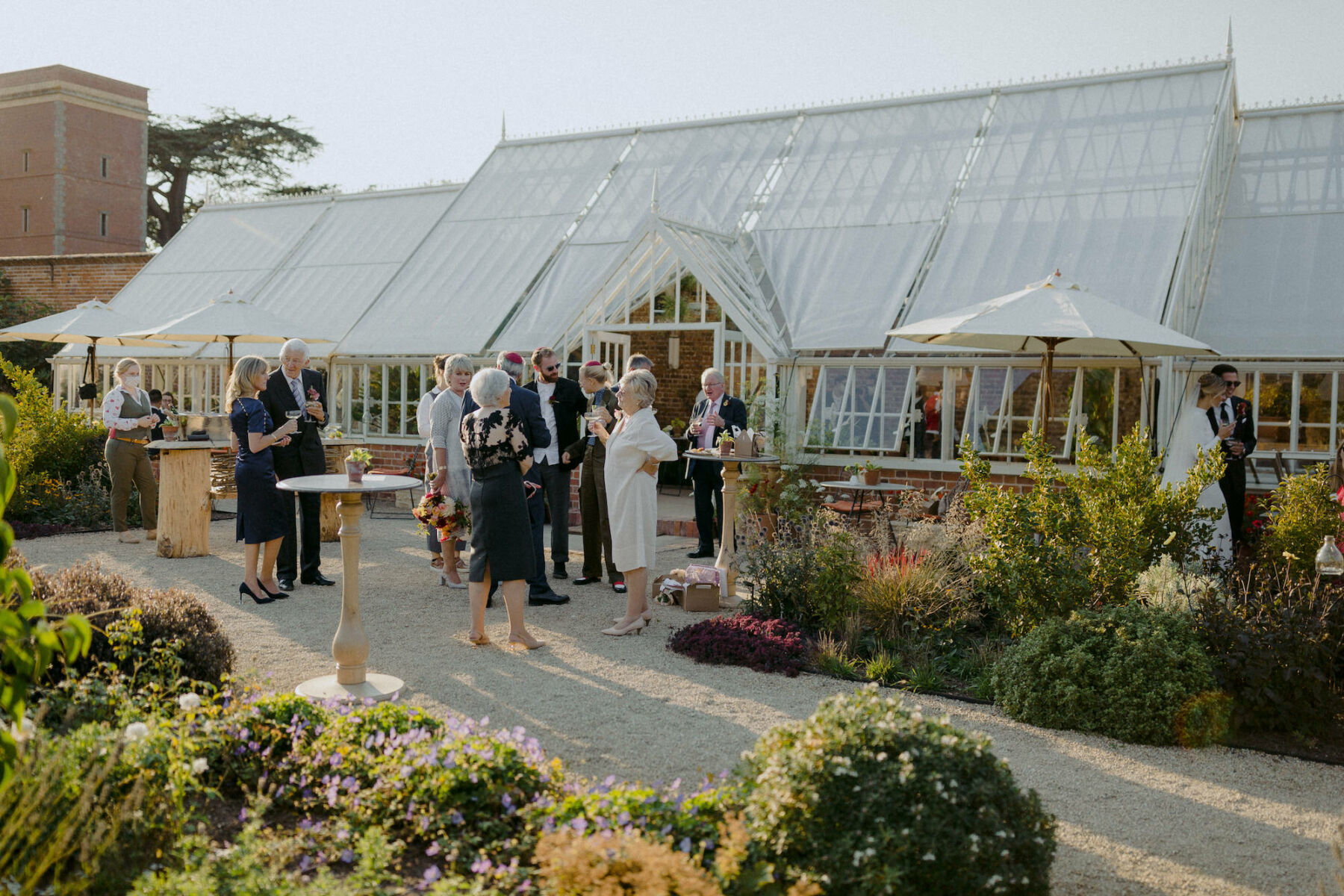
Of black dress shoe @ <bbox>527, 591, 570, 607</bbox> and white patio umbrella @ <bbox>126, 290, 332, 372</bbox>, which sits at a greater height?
white patio umbrella @ <bbox>126, 290, 332, 372</bbox>

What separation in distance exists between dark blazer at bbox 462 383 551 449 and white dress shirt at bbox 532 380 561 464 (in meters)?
1.64

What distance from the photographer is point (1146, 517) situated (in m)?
6.66

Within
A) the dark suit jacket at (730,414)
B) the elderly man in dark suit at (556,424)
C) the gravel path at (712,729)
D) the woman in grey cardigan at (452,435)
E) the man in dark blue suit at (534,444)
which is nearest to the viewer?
the gravel path at (712,729)

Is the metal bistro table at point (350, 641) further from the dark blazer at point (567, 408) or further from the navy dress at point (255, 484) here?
the dark blazer at point (567, 408)

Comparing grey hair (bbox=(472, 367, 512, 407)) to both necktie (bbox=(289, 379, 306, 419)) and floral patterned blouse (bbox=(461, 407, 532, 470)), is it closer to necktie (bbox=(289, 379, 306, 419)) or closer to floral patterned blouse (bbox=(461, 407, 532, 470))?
floral patterned blouse (bbox=(461, 407, 532, 470))

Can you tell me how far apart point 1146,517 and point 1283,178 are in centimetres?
806

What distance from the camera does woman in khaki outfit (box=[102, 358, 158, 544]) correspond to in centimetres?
1054

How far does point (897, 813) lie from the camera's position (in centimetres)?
319

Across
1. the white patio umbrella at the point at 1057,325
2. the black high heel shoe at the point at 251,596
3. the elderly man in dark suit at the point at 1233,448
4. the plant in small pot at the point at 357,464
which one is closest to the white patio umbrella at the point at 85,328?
the black high heel shoe at the point at 251,596

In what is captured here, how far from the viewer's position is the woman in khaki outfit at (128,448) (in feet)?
34.6

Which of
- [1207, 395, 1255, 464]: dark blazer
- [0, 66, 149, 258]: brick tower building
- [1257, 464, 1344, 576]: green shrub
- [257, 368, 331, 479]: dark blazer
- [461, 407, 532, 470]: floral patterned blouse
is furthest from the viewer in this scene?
[0, 66, 149, 258]: brick tower building

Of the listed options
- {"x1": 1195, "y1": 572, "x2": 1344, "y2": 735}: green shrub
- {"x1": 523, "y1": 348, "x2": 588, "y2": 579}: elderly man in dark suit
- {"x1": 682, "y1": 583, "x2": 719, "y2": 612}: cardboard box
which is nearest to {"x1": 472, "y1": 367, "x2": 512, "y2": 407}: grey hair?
{"x1": 523, "y1": 348, "x2": 588, "y2": 579}: elderly man in dark suit

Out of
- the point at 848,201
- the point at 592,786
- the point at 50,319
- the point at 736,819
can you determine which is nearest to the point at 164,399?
the point at 50,319

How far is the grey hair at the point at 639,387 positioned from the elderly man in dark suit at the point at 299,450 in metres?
2.89
